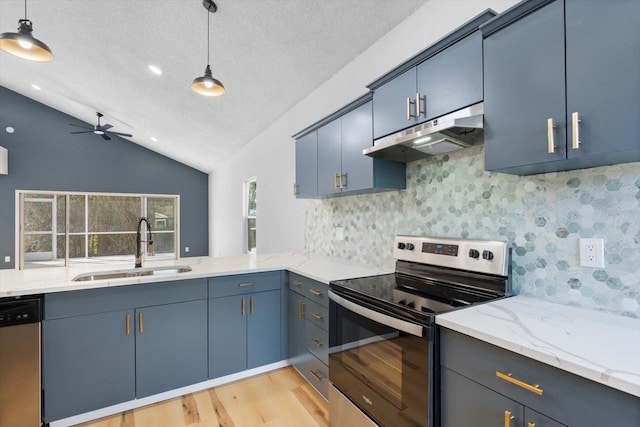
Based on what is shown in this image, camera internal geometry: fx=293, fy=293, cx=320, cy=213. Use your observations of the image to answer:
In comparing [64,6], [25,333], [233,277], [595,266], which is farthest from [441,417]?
[64,6]

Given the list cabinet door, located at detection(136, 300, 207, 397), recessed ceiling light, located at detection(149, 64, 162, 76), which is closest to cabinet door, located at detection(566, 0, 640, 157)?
cabinet door, located at detection(136, 300, 207, 397)

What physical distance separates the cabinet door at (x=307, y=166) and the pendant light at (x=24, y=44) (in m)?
1.98

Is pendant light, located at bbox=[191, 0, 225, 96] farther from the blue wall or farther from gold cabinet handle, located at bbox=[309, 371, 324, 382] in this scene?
the blue wall

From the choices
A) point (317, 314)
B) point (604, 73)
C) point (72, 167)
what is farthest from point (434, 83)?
point (72, 167)

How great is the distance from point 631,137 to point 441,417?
117 centimetres

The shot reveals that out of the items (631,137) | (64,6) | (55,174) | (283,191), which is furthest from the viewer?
(55,174)

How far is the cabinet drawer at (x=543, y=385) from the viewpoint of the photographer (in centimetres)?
74

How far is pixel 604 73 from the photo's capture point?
3.16 feet

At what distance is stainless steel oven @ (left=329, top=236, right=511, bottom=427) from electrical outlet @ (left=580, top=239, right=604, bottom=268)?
280 mm

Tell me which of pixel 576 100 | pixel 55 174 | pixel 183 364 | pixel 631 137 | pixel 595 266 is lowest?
pixel 183 364

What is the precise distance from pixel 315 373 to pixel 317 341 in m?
0.24

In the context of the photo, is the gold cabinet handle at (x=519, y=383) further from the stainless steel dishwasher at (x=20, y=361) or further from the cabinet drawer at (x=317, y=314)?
the stainless steel dishwasher at (x=20, y=361)

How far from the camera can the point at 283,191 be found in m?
3.96

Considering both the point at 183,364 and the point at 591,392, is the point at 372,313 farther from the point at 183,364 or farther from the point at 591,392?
the point at 183,364
